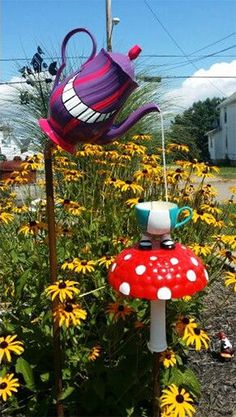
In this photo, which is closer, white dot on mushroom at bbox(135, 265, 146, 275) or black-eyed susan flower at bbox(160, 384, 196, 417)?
white dot on mushroom at bbox(135, 265, 146, 275)

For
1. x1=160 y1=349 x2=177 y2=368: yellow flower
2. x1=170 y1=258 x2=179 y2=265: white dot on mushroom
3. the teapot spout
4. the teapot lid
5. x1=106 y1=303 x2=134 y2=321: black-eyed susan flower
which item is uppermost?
the teapot lid

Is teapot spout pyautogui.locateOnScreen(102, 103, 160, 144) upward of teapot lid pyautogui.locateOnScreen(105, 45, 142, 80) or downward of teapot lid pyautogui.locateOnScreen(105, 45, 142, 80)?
downward

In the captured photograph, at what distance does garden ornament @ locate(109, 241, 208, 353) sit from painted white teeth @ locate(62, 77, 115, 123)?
508 mm

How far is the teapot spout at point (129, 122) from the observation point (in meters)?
1.91


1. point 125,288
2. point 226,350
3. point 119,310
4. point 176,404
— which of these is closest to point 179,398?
point 176,404

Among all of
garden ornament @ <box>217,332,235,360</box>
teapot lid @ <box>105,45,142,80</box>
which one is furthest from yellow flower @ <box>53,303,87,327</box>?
garden ornament @ <box>217,332,235,360</box>

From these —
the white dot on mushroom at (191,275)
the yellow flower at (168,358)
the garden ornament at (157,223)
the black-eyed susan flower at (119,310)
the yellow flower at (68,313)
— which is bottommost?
the yellow flower at (168,358)

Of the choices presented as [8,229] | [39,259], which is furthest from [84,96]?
[8,229]

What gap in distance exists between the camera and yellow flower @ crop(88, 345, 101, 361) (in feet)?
6.97

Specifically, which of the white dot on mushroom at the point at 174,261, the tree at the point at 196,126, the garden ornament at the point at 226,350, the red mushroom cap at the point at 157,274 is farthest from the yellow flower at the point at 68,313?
the tree at the point at 196,126

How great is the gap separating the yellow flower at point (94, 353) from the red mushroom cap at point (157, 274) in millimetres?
502

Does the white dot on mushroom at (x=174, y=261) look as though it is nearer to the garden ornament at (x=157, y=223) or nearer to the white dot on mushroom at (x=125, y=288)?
the garden ornament at (x=157, y=223)

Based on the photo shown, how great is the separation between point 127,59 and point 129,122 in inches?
11.2

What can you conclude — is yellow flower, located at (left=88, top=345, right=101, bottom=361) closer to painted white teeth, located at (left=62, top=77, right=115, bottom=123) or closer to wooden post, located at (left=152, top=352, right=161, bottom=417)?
wooden post, located at (left=152, top=352, right=161, bottom=417)
